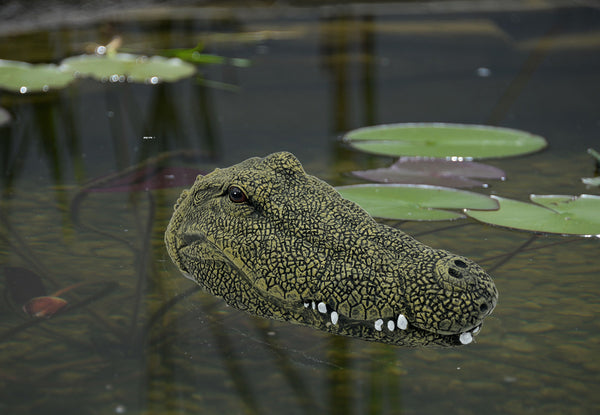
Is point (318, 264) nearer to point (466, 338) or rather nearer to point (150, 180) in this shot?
point (466, 338)

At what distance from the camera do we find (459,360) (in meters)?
2.39

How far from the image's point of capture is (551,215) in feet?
11.6

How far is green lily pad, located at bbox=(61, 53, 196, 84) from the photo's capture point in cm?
624

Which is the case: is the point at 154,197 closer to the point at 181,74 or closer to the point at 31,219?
the point at 31,219

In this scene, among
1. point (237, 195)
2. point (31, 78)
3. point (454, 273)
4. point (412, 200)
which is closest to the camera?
point (454, 273)

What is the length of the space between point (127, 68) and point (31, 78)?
2.50 ft

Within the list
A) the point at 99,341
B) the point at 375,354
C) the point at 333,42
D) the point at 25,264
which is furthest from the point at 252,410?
the point at 333,42

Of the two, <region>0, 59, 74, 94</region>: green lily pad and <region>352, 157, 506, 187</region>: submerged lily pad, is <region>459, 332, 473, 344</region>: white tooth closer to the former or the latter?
<region>352, 157, 506, 187</region>: submerged lily pad

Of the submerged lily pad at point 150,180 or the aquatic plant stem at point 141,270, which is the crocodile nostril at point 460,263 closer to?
the aquatic plant stem at point 141,270

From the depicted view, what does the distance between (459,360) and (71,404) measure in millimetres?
1126

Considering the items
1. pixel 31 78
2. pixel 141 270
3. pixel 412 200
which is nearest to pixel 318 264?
pixel 141 270

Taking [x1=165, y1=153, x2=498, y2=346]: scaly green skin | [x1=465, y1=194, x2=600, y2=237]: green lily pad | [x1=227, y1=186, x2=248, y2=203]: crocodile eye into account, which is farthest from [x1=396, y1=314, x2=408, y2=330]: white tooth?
[x1=465, y1=194, x2=600, y2=237]: green lily pad

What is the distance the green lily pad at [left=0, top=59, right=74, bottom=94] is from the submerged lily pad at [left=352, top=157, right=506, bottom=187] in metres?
2.79

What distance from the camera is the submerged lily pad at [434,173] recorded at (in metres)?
4.07
